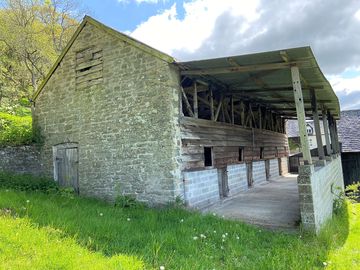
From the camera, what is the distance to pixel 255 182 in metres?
14.1

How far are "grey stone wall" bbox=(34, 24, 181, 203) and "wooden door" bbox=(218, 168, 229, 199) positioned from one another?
9.57 ft

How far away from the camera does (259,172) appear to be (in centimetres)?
1485

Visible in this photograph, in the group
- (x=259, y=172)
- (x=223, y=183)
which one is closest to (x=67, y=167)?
(x=223, y=183)

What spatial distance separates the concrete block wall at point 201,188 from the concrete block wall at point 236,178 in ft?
4.07

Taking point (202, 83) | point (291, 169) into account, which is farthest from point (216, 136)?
point (291, 169)

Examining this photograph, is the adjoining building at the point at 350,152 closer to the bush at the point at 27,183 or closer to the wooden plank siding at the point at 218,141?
the wooden plank siding at the point at 218,141

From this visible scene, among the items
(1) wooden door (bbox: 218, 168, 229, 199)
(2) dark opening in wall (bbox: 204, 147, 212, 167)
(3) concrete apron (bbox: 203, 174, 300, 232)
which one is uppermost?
(2) dark opening in wall (bbox: 204, 147, 212, 167)

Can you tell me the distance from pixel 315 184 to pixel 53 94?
9545 mm

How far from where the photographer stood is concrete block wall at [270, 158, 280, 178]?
17.2 meters

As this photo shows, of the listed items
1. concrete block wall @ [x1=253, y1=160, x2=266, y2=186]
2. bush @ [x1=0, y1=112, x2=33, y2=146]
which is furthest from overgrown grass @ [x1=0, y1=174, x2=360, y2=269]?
concrete block wall @ [x1=253, y1=160, x2=266, y2=186]

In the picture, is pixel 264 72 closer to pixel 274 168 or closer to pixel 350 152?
pixel 274 168

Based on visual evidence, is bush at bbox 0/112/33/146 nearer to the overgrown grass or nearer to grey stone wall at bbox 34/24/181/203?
grey stone wall at bbox 34/24/181/203

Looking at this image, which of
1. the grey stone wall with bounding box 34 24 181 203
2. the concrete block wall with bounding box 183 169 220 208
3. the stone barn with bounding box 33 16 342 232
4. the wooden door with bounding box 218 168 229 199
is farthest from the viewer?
the wooden door with bounding box 218 168 229 199

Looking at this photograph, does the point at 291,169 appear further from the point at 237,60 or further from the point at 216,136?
the point at 237,60
